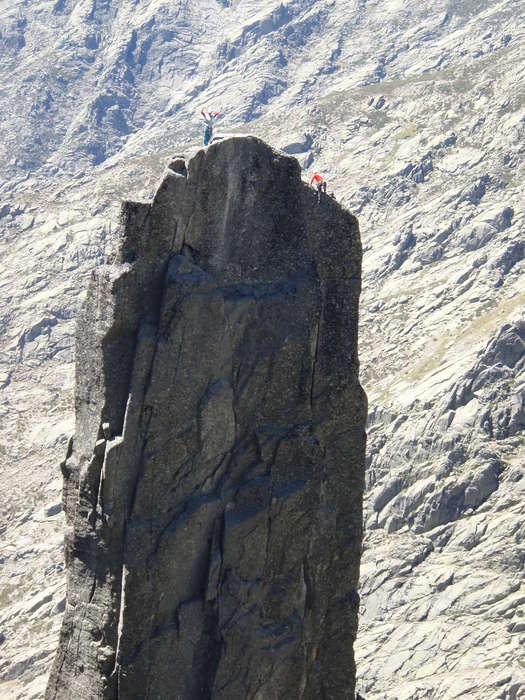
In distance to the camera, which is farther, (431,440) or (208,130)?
(431,440)

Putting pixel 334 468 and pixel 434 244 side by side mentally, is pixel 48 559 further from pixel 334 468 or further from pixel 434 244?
pixel 334 468

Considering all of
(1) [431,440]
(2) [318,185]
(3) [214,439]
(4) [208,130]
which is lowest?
(3) [214,439]

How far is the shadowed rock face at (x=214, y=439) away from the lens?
23.0m

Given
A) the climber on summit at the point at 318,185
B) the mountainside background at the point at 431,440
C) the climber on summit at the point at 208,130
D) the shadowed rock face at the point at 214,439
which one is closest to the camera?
the shadowed rock face at the point at 214,439

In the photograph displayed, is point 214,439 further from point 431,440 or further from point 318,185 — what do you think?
point 431,440

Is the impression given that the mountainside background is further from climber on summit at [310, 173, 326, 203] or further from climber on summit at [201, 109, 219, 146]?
climber on summit at [310, 173, 326, 203]

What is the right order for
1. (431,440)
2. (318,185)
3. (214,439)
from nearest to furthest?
(214,439)
(318,185)
(431,440)

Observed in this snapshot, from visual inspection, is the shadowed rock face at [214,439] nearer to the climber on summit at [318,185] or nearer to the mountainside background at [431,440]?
the climber on summit at [318,185]

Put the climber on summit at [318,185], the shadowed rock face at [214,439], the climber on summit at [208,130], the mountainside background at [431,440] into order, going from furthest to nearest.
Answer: the mountainside background at [431,440]
the climber on summit at [208,130]
the climber on summit at [318,185]
the shadowed rock face at [214,439]

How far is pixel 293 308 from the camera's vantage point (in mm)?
24172

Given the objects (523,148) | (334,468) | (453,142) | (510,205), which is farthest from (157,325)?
(453,142)

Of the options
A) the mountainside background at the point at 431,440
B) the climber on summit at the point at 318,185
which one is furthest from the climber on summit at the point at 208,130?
the mountainside background at the point at 431,440

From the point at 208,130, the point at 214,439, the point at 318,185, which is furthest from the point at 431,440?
the point at 214,439

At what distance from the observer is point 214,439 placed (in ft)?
77.2
